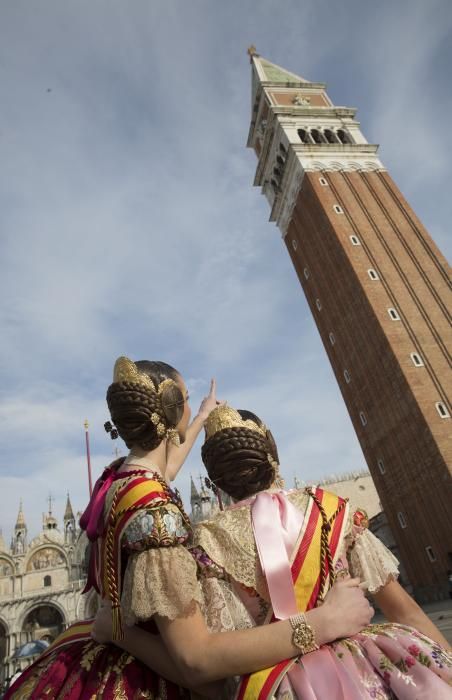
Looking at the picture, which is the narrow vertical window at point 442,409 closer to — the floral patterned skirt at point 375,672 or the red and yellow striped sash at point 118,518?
the floral patterned skirt at point 375,672

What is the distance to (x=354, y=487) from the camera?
136 feet

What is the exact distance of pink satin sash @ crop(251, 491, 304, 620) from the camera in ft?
5.26

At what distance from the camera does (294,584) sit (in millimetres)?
1646

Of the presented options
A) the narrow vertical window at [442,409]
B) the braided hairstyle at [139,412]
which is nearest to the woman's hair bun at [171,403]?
the braided hairstyle at [139,412]

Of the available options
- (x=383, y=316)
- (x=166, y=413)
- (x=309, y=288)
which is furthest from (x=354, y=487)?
(x=166, y=413)

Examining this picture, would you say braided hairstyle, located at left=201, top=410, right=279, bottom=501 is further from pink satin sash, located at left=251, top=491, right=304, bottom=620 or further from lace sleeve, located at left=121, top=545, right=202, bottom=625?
lace sleeve, located at left=121, top=545, right=202, bottom=625

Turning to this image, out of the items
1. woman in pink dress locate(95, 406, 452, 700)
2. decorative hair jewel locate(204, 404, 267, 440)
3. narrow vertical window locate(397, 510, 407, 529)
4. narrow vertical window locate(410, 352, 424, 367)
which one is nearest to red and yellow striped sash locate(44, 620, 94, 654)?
woman in pink dress locate(95, 406, 452, 700)

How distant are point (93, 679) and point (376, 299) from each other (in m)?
20.8

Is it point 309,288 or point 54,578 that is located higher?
point 309,288

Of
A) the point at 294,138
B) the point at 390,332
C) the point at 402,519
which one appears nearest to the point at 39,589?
the point at 402,519

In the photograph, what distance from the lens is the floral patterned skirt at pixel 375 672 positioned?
1.40 meters

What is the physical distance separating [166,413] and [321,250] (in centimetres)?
2361

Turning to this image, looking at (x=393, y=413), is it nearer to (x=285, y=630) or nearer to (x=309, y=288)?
(x=309, y=288)

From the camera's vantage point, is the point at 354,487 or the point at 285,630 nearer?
the point at 285,630
